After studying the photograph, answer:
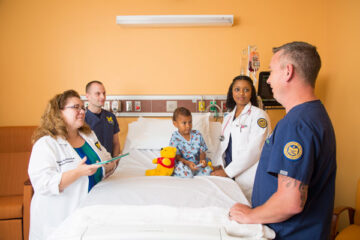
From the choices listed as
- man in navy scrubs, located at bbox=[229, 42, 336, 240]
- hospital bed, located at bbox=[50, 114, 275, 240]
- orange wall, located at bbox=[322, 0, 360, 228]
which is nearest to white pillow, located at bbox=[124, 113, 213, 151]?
hospital bed, located at bbox=[50, 114, 275, 240]

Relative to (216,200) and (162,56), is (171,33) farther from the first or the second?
(216,200)

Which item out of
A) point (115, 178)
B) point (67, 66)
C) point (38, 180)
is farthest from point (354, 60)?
point (67, 66)

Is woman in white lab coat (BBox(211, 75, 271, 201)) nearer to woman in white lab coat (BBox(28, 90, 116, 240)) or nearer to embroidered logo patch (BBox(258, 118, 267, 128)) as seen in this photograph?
embroidered logo patch (BBox(258, 118, 267, 128))

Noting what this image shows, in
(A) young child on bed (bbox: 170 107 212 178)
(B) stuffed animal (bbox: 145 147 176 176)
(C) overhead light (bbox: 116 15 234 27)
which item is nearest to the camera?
(B) stuffed animal (bbox: 145 147 176 176)

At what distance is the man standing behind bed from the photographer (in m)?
2.65

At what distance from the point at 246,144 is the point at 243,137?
72 mm

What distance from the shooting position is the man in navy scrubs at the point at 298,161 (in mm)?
1055

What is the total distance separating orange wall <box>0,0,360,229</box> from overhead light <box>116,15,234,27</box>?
5.3 inches

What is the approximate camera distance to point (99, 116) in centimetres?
272

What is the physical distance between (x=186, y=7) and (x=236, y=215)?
2855mm

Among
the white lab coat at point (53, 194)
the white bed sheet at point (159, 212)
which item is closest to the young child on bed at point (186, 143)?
the white bed sheet at point (159, 212)

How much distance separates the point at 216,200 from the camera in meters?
1.52

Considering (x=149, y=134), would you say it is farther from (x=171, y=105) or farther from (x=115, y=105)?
(x=115, y=105)

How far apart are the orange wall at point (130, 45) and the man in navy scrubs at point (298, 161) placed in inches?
83.6
